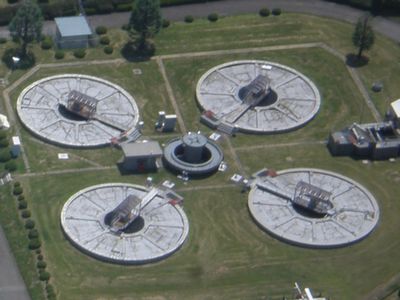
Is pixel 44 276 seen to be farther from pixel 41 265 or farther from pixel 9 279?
pixel 9 279

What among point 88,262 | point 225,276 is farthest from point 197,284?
point 88,262

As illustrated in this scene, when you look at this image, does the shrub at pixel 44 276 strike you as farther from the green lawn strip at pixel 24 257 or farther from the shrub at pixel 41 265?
the shrub at pixel 41 265

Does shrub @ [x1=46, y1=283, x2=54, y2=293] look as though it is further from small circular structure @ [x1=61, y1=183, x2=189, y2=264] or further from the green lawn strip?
small circular structure @ [x1=61, y1=183, x2=189, y2=264]

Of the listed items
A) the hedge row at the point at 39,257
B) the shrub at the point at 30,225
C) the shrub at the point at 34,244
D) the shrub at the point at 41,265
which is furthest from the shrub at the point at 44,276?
the shrub at the point at 30,225

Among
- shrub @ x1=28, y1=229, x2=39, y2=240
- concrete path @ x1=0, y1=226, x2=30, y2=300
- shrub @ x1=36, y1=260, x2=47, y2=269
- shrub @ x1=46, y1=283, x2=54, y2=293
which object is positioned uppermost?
shrub @ x1=28, y1=229, x2=39, y2=240

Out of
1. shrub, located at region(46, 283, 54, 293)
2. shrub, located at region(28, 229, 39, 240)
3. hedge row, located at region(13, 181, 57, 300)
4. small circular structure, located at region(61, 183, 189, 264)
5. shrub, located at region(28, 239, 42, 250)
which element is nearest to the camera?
shrub, located at region(46, 283, 54, 293)

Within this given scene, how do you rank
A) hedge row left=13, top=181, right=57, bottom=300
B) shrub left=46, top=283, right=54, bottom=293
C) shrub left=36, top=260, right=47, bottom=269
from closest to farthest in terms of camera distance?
shrub left=46, top=283, right=54, bottom=293 → hedge row left=13, top=181, right=57, bottom=300 → shrub left=36, top=260, right=47, bottom=269

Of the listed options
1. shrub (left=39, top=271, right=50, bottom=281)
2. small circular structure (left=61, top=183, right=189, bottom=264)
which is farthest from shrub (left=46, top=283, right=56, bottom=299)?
small circular structure (left=61, top=183, right=189, bottom=264)

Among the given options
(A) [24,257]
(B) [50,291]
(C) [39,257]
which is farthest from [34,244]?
(B) [50,291]
